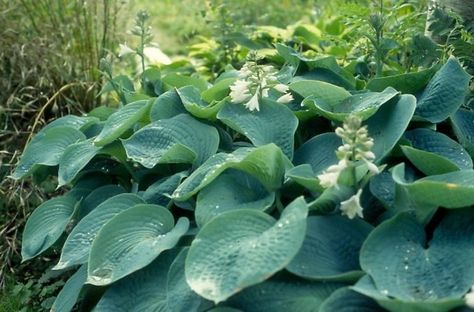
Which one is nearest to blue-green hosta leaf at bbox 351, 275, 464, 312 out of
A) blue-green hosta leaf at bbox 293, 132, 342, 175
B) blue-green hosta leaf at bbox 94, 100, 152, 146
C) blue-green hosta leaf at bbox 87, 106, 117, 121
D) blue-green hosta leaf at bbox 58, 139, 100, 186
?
blue-green hosta leaf at bbox 293, 132, 342, 175

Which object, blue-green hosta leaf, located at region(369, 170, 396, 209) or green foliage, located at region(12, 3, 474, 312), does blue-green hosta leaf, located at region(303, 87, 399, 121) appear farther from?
blue-green hosta leaf, located at region(369, 170, 396, 209)

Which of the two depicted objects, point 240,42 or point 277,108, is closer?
point 277,108

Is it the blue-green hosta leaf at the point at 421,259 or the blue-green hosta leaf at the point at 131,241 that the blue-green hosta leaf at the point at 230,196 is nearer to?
the blue-green hosta leaf at the point at 131,241

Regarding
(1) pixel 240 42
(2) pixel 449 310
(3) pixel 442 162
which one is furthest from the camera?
(1) pixel 240 42

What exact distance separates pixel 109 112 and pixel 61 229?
868mm

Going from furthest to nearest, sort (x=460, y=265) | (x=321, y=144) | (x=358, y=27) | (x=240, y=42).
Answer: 1. (x=240, y=42)
2. (x=358, y=27)
3. (x=321, y=144)
4. (x=460, y=265)

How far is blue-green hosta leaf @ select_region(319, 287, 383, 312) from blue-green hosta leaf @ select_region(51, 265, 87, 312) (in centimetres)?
101

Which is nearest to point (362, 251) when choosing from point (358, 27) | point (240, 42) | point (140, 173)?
point (140, 173)

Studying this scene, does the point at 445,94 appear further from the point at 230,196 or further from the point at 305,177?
the point at 230,196

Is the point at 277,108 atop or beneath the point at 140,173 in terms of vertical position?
atop

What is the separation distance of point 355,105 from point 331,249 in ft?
2.34

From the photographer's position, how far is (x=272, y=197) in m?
2.64

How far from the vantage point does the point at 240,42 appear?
4809mm

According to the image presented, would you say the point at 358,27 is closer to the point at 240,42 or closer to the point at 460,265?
the point at 240,42
